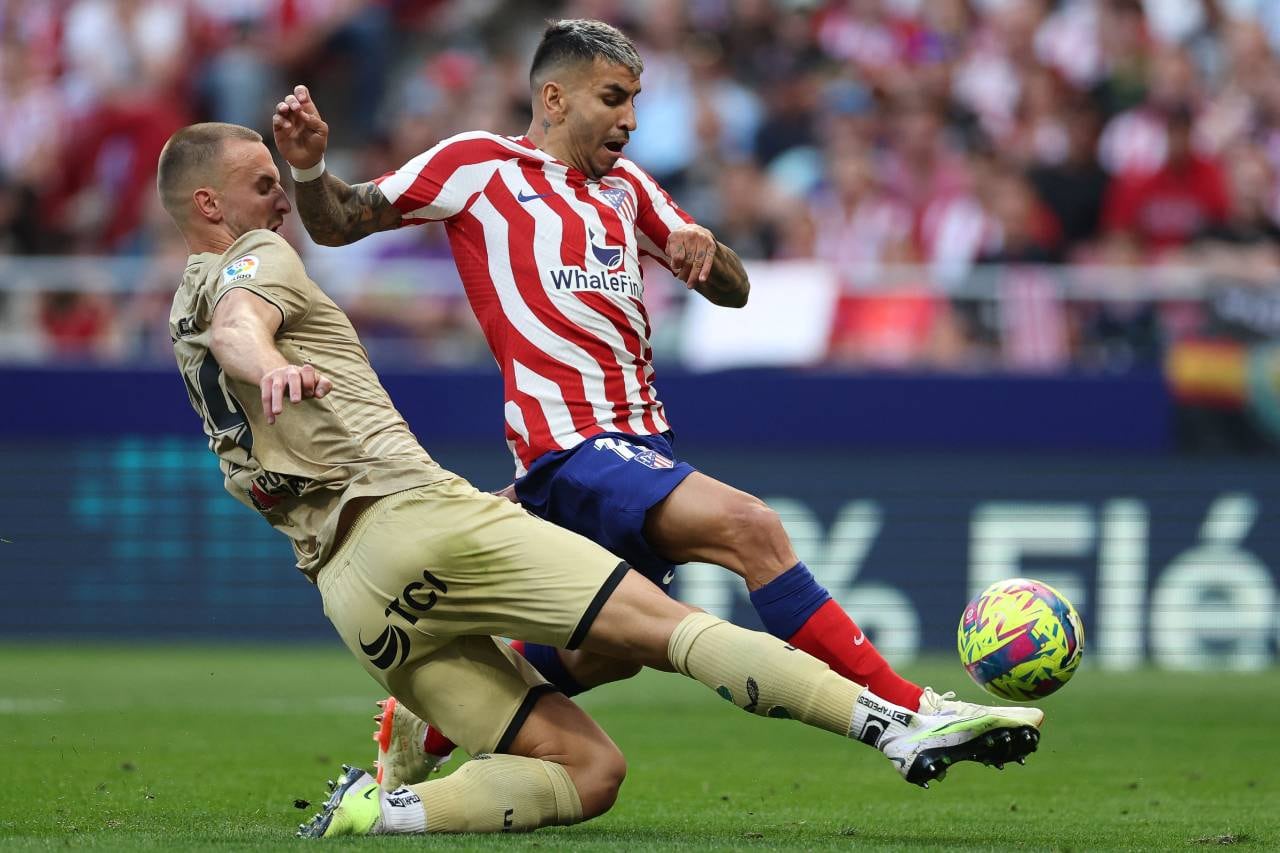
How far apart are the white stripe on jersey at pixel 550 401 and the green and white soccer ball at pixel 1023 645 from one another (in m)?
1.37

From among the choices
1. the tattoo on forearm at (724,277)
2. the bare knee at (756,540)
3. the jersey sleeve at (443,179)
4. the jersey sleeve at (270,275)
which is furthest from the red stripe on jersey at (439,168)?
the bare knee at (756,540)

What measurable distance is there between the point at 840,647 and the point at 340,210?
6.83 ft

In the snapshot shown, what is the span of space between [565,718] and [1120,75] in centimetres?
1039

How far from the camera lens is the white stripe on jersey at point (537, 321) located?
605 cm

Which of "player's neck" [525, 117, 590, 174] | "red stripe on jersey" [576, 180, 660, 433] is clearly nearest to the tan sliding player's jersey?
"red stripe on jersey" [576, 180, 660, 433]

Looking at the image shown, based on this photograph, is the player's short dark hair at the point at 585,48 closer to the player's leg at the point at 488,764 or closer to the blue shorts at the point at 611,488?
the blue shorts at the point at 611,488

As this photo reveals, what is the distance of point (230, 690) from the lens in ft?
35.1

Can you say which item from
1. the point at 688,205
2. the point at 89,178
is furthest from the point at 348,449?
the point at 89,178

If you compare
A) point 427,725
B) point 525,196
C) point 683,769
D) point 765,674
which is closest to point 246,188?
point 525,196

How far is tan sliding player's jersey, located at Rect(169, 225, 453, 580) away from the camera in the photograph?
5.40 m

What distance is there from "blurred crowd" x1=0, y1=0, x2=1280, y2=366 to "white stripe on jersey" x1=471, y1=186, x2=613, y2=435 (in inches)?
260

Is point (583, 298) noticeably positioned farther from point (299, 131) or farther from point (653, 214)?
point (299, 131)

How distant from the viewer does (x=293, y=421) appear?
5402 millimetres

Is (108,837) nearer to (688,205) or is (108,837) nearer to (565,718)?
(565,718)
